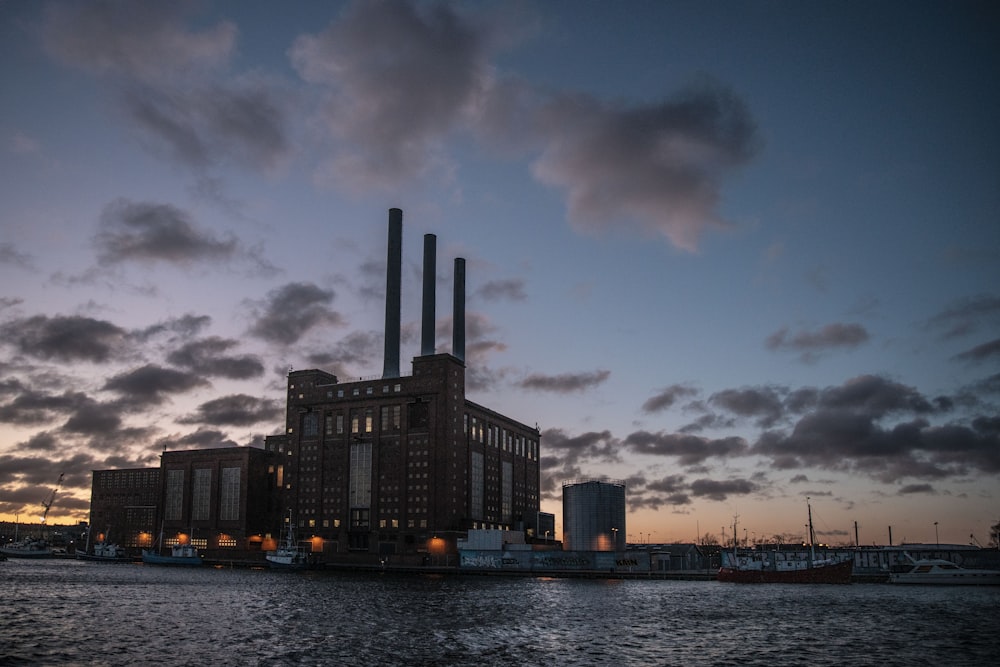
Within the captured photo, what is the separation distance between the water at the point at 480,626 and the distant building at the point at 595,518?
143ft

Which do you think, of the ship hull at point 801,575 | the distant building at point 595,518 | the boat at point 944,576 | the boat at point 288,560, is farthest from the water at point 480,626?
the boat at point 288,560

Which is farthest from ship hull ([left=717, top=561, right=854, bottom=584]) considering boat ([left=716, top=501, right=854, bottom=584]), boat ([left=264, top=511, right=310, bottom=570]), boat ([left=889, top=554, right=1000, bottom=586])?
boat ([left=264, top=511, right=310, bottom=570])

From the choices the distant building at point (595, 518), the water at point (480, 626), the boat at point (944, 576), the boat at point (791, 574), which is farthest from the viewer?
the distant building at point (595, 518)

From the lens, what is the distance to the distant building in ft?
567

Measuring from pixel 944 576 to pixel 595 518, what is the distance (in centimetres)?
6520

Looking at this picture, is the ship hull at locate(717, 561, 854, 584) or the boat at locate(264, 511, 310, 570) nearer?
the ship hull at locate(717, 561, 854, 584)

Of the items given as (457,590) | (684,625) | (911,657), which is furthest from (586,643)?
(457,590)

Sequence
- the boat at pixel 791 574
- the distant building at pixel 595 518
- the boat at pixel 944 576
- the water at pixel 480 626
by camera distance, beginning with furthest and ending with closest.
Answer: the distant building at pixel 595 518 → the boat at pixel 791 574 → the boat at pixel 944 576 → the water at pixel 480 626

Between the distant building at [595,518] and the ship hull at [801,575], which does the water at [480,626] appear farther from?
the distant building at [595,518]

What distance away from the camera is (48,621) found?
74625 millimetres

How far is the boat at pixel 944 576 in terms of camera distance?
479 ft

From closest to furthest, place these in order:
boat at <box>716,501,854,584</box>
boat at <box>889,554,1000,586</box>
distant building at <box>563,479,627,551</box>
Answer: boat at <box>889,554,1000,586</box> < boat at <box>716,501,854,584</box> < distant building at <box>563,479,627,551</box>

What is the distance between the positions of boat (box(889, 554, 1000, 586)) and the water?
1942 centimetres

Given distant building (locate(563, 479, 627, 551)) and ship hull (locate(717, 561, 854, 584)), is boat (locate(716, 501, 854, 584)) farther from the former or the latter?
distant building (locate(563, 479, 627, 551))
